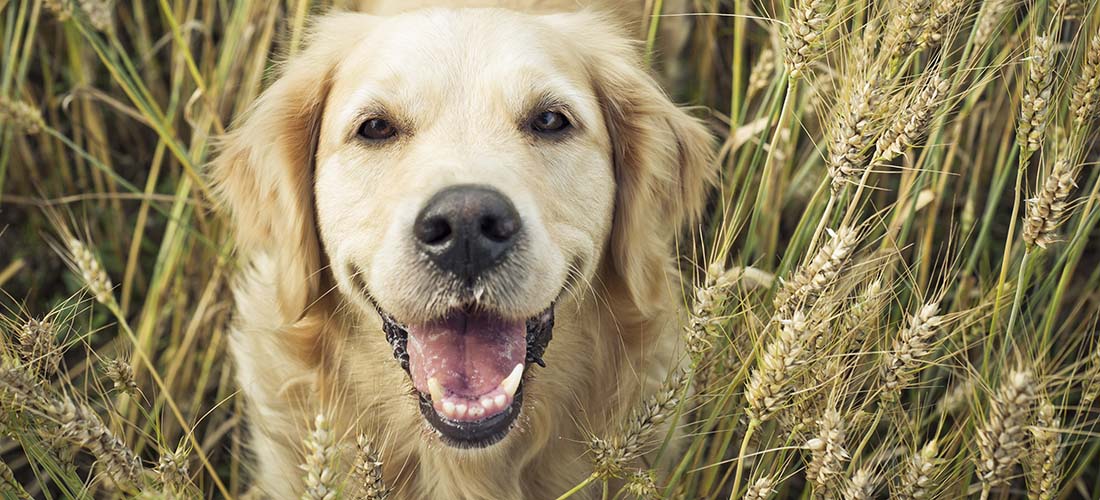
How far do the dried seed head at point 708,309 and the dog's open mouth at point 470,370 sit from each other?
0.37 meters

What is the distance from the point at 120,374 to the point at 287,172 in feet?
2.59

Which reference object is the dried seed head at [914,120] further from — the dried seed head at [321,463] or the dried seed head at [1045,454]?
the dried seed head at [321,463]

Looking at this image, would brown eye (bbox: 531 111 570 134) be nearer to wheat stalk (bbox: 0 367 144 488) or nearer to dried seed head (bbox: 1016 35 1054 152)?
dried seed head (bbox: 1016 35 1054 152)

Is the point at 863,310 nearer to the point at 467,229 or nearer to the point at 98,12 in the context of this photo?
the point at 467,229

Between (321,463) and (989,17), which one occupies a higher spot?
(989,17)

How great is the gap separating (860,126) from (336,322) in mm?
1335

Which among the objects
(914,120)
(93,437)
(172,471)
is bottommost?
(172,471)

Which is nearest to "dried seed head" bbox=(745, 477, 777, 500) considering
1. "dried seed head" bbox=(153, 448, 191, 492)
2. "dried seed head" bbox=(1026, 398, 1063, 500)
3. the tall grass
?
the tall grass

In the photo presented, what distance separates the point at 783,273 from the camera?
188cm

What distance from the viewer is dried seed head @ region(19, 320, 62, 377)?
153 cm

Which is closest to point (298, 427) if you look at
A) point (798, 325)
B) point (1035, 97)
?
point (798, 325)

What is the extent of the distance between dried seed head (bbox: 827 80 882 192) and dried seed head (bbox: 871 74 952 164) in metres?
0.03

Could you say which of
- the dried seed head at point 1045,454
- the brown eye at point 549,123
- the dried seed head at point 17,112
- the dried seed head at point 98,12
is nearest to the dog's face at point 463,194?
the brown eye at point 549,123

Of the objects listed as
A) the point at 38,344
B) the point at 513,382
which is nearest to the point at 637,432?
the point at 513,382
